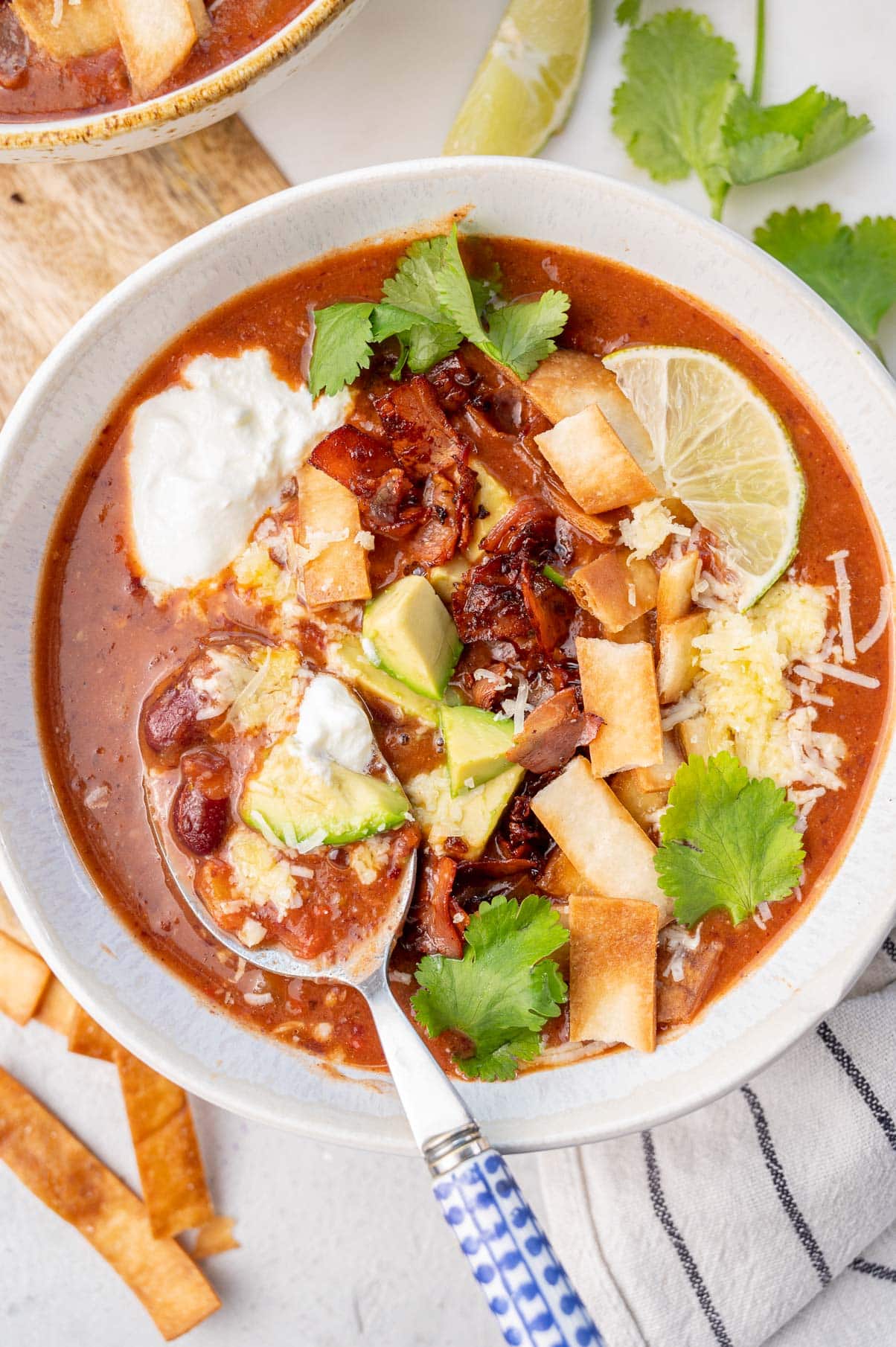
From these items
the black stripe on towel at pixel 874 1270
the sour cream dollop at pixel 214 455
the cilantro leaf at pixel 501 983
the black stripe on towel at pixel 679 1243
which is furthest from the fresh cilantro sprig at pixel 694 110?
the black stripe on towel at pixel 874 1270

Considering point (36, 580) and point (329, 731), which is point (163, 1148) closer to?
point (329, 731)

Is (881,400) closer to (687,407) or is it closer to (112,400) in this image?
(687,407)

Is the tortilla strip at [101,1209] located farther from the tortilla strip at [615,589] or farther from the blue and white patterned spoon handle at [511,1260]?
the tortilla strip at [615,589]

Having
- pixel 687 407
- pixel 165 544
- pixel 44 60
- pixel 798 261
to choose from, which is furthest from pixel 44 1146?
pixel 798 261

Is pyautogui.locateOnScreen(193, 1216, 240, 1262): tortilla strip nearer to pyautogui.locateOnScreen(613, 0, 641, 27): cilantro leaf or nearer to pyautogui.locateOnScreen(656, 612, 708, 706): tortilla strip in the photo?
pyautogui.locateOnScreen(656, 612, 708, 706): tortilla strip

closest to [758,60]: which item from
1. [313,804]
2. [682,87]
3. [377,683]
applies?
[682,87]

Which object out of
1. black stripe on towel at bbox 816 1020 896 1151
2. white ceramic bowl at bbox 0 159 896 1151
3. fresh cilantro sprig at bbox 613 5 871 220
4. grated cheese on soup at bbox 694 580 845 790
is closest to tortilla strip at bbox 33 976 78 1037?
white ceramic bowl at bbox 0 159 896 1151
